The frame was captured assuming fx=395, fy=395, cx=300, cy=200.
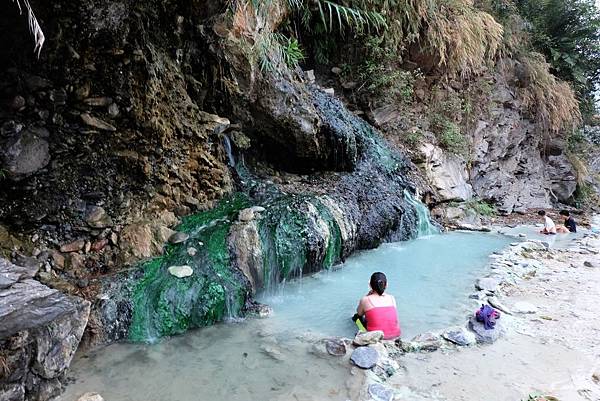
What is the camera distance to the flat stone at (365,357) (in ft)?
8.67

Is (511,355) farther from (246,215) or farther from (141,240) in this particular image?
(141,240)

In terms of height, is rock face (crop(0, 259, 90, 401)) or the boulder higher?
the boulder

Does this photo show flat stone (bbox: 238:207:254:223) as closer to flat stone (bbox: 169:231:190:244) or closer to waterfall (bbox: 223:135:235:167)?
flat stone (bbox: 169:231:190:244)

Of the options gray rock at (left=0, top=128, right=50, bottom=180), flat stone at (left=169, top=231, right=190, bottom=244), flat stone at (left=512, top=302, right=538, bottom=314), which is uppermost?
gray rock at (left=0, top=128, right=50, bottom=180)

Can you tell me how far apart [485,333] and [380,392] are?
4.03 feet

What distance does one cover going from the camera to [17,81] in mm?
3143

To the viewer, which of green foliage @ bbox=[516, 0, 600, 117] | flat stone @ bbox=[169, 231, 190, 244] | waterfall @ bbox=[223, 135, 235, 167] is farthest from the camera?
green foliage @ bbox=[516, 0, 600, 117]

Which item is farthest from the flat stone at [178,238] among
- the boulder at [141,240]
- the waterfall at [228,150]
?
the waterfall at [228,150]

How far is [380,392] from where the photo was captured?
7.76 feet

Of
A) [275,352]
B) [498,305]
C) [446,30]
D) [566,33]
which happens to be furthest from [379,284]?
[566,33]

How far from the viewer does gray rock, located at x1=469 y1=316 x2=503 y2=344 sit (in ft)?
10.0

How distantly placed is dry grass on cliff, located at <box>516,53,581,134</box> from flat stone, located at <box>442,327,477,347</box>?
9.42 metres

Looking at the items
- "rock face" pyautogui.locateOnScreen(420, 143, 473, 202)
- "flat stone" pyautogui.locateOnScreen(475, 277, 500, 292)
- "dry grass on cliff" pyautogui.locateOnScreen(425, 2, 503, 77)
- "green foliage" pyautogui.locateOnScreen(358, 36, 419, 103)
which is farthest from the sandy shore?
"dry grass on cliff" pyautogui.locateOnScreen(425, 2, 503, 77)

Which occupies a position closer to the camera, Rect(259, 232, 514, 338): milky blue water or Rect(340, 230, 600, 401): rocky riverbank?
Rect(340, 230, 600, 401): rocky riverbank
